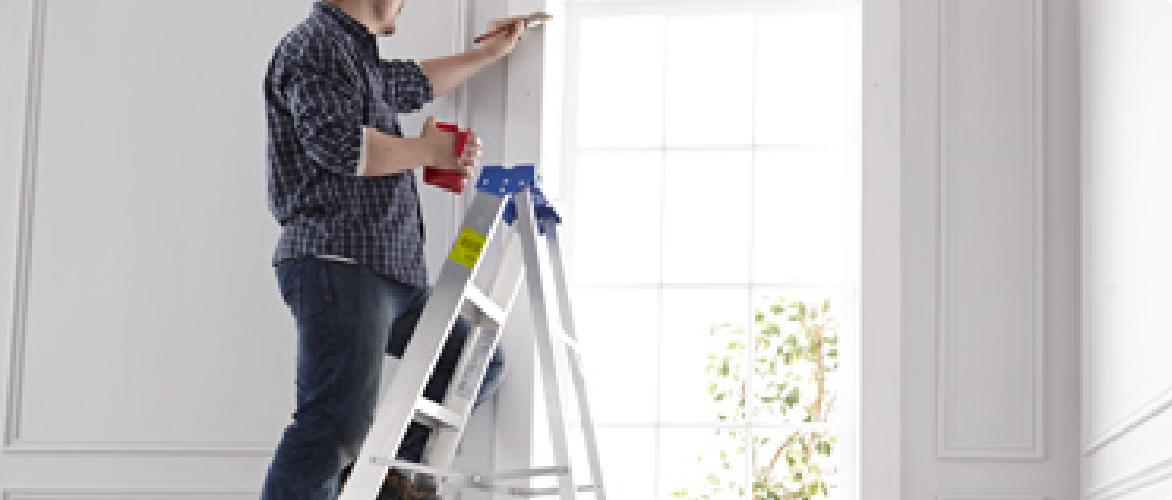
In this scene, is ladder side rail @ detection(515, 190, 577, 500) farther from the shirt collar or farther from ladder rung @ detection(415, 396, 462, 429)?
the shirt collar

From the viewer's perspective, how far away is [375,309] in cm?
295

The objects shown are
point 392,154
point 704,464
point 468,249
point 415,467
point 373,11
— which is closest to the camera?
point 415,467

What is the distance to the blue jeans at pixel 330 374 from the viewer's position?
2.85 metres

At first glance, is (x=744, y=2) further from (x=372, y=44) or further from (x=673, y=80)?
(x=372, y=44)

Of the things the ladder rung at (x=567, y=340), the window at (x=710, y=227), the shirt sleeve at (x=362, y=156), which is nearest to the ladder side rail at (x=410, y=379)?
the shirt sleeve at (x=362, y=156)

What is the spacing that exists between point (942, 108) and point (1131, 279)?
0.80 metres

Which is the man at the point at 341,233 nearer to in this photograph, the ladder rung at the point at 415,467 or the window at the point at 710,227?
the ladder rung at the point at 415,467

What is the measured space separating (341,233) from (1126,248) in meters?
1.46

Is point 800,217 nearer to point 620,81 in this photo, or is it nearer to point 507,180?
point 620,81

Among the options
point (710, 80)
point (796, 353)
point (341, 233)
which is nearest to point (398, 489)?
point (341, 233)

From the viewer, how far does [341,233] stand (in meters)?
2.97

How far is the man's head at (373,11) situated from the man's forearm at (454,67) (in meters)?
0.26

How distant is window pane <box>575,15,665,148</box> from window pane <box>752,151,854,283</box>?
11.8 inches

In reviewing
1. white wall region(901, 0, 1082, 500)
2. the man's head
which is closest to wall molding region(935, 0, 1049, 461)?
white wall region(901, 0, 1082, 500)
